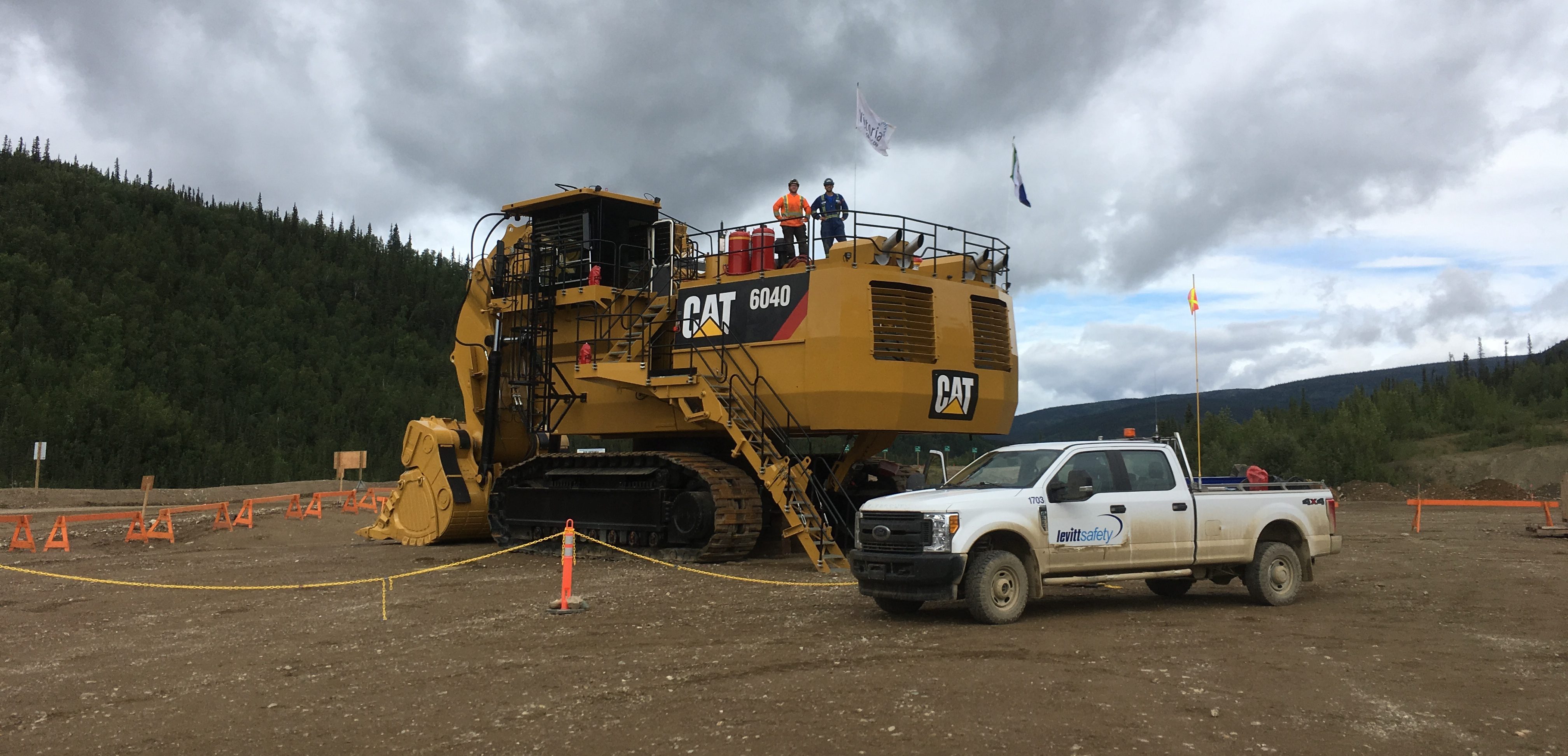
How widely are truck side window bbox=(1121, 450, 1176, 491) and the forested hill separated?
53573 millimetres

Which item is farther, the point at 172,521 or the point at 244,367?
the point at 244,367

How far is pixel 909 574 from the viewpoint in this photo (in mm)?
10562

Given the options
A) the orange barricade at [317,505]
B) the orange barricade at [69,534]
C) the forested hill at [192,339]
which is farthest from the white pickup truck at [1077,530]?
the forested hill at [192,339]

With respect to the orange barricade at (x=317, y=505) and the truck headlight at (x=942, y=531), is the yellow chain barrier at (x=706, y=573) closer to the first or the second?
the truck headlight at (x=942, y=531)

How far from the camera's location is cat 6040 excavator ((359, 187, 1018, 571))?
15961 millimetres

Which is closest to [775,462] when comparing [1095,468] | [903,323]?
[903,323]

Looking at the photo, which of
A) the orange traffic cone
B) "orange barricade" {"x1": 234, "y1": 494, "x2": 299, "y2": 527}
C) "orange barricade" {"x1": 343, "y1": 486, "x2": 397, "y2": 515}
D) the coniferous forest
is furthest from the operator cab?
the coniferous forest

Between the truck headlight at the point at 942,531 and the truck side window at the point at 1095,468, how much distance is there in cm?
146

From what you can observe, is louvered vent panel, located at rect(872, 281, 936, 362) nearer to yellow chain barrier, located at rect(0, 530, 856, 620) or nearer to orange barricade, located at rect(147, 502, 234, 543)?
yellow chain barrier, located at rect(0, 530, 856, 620)

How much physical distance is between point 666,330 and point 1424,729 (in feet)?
44.3

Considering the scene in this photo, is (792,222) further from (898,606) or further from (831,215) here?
(898,606)

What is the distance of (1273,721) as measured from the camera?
6.77 meters

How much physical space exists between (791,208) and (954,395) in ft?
12.7

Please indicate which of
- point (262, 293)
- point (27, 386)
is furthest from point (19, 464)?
point (262, 293)
